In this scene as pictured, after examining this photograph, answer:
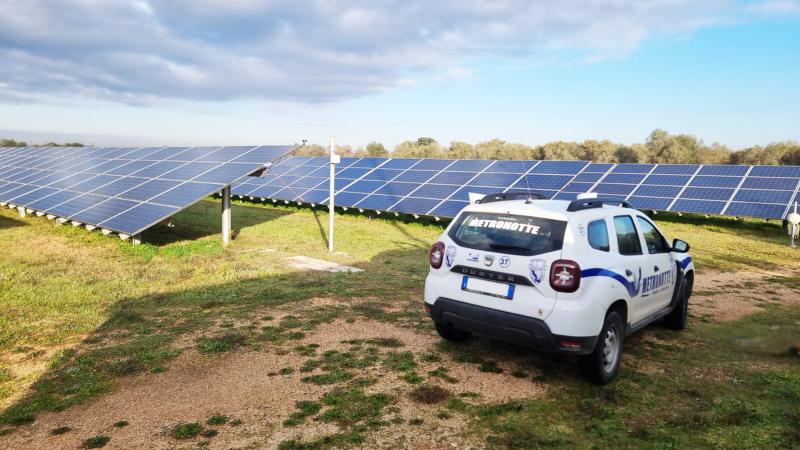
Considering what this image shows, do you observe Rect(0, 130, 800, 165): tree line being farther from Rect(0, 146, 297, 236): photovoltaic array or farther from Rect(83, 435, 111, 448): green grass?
Rect(83, 435, 111, 448): green grass

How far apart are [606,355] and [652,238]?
2163 mm

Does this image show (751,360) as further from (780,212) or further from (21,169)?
(21,169)

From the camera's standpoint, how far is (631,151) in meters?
64.8

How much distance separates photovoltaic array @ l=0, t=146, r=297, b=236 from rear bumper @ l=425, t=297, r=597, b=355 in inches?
413

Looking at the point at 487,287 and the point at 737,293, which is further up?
the point at 487,287

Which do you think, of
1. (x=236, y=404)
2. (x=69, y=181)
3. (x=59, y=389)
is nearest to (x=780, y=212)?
(x=236, y=404)

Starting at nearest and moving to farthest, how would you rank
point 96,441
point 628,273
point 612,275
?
point 96,441, point 612,275, point 628,273

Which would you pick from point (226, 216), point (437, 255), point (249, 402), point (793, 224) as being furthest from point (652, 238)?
point (793, 224)

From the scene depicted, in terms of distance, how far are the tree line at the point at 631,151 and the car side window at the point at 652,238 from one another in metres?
42.2

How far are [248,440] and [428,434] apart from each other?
65.4 inches

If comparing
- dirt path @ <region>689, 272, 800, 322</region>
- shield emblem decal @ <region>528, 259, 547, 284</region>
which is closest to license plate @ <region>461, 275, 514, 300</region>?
shield emblem decal @ <region>528, 259, 547, 284</region>

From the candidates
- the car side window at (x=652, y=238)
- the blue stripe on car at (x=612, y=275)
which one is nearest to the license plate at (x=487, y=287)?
the blue stripe on car at (x=612, y=275)

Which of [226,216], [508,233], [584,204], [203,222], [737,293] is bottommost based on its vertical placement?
[737,293]

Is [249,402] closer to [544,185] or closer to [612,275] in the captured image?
[612,275]
